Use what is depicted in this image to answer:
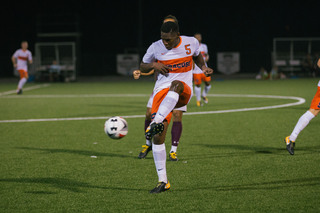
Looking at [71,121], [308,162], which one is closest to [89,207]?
Answer: [308,162]

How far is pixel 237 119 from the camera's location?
13.6 metres

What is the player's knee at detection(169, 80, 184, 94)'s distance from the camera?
261 inches

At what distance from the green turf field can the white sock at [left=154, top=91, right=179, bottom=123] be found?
0.97m

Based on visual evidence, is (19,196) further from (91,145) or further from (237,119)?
(237,119)

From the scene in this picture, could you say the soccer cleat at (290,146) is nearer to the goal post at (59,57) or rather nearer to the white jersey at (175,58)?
the white jersey at (175,58)

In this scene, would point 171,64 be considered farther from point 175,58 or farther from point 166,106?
point 166,106

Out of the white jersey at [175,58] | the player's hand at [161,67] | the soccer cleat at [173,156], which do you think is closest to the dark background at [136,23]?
the soccer cleat at [173,156]

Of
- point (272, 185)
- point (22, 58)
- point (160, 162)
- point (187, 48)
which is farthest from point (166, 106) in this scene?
point (22, 58)

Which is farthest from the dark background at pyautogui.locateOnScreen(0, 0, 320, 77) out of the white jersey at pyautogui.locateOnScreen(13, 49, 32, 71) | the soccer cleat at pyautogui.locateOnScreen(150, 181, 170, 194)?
the soccer cleat at pyautogui.locateOnScreen(150, 181, 170, 194)

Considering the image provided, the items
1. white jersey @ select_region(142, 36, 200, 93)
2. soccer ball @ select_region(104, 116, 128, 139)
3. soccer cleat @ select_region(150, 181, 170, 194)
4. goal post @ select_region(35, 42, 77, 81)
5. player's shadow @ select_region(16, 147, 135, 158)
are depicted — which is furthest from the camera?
goal post @ select_region(35, 42, 77, 81)

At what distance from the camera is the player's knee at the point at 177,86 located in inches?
261

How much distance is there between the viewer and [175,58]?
6988mm

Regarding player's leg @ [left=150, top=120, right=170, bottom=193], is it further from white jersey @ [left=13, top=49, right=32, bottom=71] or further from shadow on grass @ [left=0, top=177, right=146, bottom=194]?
white jersey @ [left=13, top=49, right=32, bottom=71]

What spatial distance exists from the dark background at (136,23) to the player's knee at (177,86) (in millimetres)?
37313
